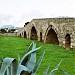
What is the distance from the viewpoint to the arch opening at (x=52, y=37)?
931 inches

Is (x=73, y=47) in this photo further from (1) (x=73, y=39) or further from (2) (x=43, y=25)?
(2) (x=43, y=25)

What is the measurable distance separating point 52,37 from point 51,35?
30cm

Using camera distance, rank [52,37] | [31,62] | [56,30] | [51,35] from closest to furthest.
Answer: [31,62], [56,30], [52,37], [51,35]

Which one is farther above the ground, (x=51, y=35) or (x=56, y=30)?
(x=56, y=30)

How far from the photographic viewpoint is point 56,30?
22.2 m

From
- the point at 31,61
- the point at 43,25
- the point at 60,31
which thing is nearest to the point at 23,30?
the point at 43,25

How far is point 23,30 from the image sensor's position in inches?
1252

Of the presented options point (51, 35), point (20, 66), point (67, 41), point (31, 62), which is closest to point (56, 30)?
point (67, 41)

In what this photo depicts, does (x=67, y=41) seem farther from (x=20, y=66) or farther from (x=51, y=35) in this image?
(x=20, y=66)

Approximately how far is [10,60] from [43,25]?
21686 mm

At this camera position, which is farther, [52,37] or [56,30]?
[52,37]

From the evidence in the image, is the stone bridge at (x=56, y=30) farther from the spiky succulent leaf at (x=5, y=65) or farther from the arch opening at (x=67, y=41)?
the spiky succulent leaf at (x=5, y=65)

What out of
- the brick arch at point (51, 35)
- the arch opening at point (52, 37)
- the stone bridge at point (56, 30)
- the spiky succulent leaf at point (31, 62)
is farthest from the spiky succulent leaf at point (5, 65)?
the arch opening at point (52, 37)

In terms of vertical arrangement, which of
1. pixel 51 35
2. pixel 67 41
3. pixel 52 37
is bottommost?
pixel 67 41
